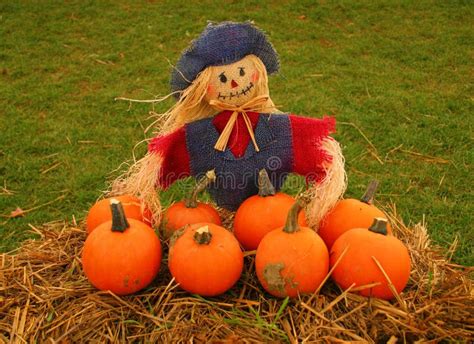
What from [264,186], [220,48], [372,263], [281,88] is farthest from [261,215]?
[281,88]

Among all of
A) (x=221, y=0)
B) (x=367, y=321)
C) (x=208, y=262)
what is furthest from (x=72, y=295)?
(x=221, y=0)

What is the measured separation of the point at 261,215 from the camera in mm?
1907

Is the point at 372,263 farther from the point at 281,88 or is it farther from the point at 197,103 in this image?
the point at 281,88

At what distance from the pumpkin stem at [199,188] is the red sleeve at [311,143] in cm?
38

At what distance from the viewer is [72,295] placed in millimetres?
1837

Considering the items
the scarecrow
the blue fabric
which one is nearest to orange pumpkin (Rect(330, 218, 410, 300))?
the scarecrow

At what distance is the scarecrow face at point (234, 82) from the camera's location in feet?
6.67

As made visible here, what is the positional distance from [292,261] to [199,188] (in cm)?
49

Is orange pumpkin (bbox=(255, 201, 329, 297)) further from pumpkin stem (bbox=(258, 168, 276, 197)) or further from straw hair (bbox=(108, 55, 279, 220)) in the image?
straw hair (bbox=(108, 55, 279, 220))

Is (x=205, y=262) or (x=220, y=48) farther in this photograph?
(x=220, y=48)

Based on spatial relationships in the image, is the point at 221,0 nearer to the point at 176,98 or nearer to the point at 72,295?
the point at 176,98

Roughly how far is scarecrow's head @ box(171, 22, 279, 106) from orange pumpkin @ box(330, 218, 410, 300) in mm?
774

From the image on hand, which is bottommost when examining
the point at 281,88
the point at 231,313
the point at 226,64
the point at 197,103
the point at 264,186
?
the point at 281,88

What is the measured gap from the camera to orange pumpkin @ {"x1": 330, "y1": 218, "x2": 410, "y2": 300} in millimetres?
1690
